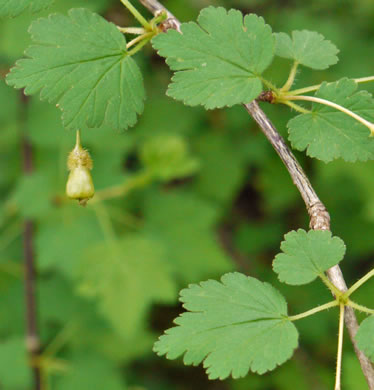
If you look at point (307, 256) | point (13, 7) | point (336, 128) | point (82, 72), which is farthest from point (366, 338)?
point (13, 7)

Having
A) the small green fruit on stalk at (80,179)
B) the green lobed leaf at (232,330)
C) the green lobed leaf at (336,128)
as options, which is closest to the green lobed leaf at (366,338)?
the green lobed leaf at (232,330)

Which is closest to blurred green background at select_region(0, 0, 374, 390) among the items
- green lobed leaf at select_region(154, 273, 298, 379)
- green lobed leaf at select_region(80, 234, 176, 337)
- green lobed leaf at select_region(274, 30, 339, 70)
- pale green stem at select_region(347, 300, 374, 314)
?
green lobed leaf at select_region(80, 234, 176, 337)

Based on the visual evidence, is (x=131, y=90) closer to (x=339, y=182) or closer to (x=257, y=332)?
(x=257, y=332)

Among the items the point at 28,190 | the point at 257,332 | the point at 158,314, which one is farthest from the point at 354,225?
the point at 257,332

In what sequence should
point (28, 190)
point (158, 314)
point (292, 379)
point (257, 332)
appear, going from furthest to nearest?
point (158, 314) < point (292, 379) < point (28, 190) < point (257, 332)

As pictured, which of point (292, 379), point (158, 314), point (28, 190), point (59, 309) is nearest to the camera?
point (28, 190)

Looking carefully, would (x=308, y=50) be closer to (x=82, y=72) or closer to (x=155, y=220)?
(x=82, y=72)
